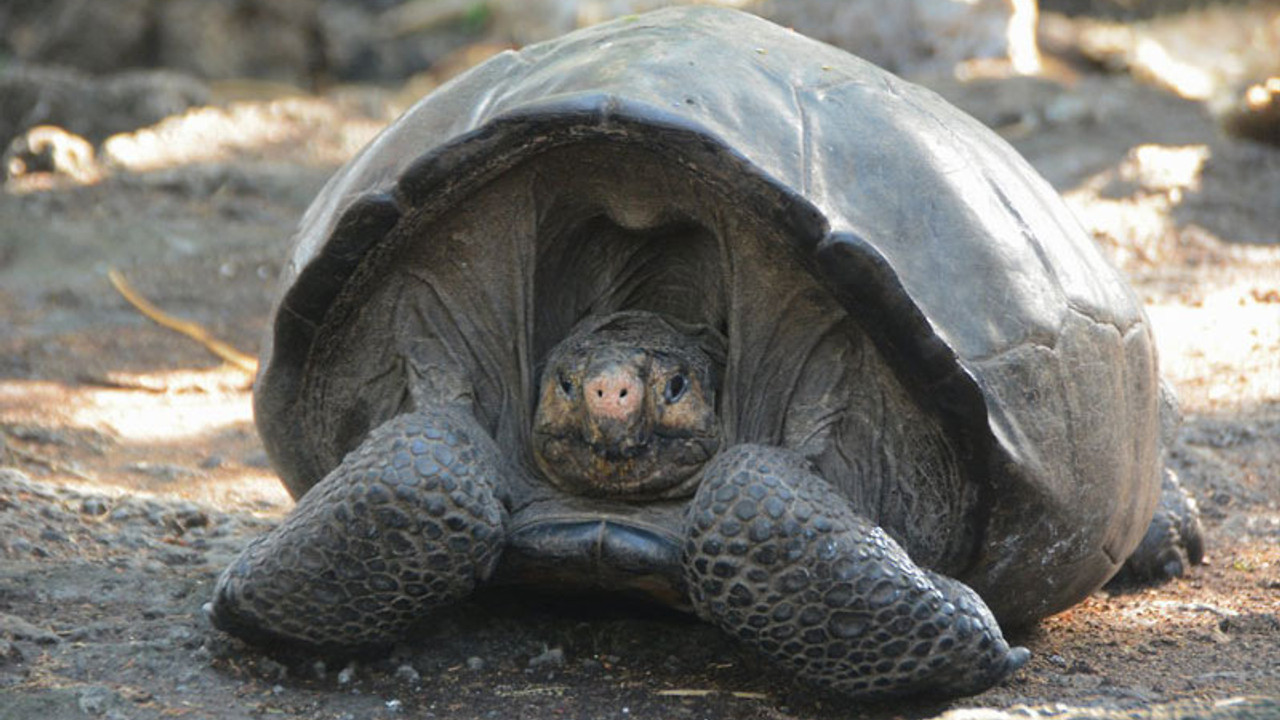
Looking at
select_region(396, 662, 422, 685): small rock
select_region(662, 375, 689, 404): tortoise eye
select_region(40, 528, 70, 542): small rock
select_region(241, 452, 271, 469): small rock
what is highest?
select_region(662, 375, 689, 404): tortoise eye

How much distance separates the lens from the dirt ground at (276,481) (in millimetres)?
2650

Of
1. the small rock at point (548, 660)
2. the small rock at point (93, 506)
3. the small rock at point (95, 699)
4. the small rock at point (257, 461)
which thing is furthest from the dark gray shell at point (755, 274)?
the small rock at point (257, 461)

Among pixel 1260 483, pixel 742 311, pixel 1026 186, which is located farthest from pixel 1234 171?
pixel 742 311

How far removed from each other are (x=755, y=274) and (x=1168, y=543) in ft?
4.50

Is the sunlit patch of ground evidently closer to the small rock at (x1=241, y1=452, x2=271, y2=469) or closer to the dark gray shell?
the small rock at (x1=241, y1=452, x2=271, y2=469)

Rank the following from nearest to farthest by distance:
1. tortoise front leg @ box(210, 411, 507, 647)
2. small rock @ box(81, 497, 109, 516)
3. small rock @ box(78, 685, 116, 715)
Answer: small rock @ box(78, 685, 116, 715), tortoise front leg @ box(210, 411, 507, 647), small rock @ box(81, 497, 109, 516)

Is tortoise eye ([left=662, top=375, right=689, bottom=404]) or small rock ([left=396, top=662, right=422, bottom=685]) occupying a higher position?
tortoise eye ([left=662, top=375, right=689, bottom=404])

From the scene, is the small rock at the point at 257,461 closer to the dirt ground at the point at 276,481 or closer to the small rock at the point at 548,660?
the dirt ground at the point at 276,481

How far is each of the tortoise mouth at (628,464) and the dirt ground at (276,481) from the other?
27 centimetres

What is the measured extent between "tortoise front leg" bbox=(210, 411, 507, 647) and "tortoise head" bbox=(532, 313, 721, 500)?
0.14 m

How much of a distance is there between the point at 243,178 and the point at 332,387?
4.96m

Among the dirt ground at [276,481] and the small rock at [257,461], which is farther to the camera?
the small rock at [257,461]

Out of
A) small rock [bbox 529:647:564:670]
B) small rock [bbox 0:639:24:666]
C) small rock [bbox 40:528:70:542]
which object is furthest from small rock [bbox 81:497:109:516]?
small rock [bbox 529:647:564:670]

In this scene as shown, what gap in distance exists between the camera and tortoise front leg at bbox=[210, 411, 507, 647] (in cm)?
257
